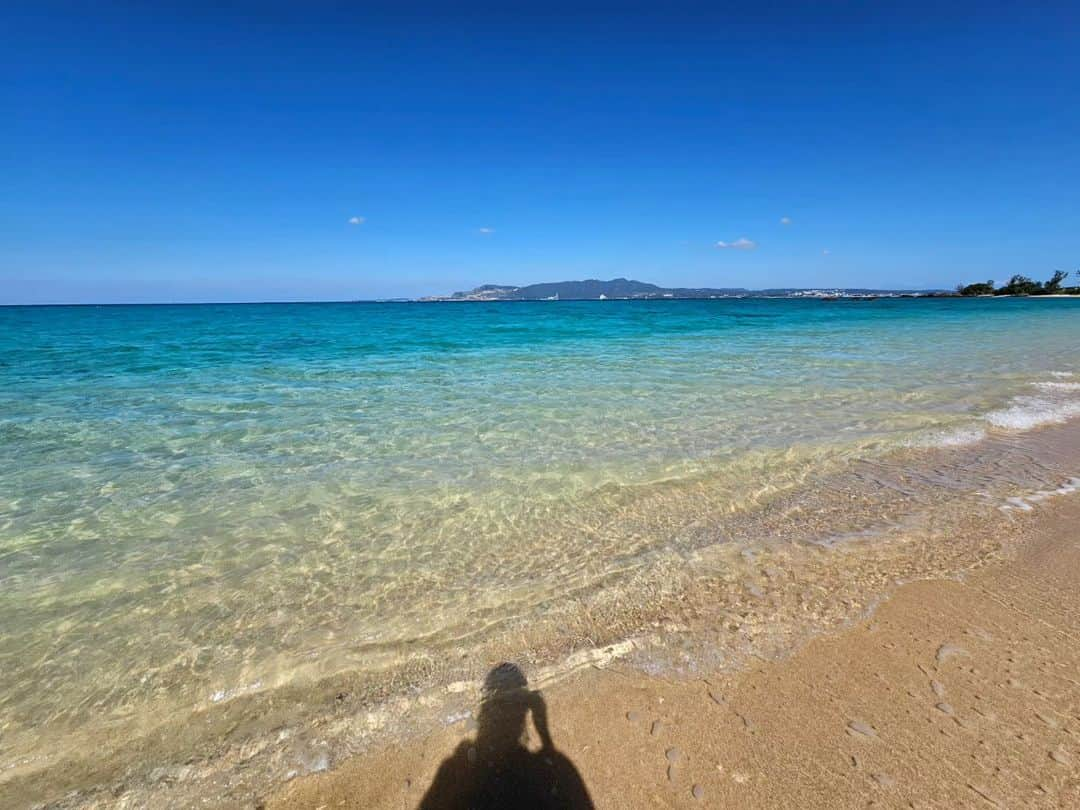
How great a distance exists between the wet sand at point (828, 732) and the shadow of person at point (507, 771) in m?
0.02

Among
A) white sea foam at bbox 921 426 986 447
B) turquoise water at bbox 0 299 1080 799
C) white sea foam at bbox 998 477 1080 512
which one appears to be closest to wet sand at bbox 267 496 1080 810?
turquoise water at bbox 0 299 1080 799

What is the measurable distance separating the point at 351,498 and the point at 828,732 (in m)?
4.25

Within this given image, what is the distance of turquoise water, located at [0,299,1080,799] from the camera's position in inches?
114

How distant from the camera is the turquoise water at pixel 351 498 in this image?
2904mm

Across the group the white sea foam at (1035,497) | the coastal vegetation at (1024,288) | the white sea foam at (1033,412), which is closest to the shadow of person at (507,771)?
the white sea foam at (1035,497)

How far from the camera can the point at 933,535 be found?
3.94 m

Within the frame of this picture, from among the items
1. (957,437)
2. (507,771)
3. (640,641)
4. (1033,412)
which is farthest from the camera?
(1033,412)

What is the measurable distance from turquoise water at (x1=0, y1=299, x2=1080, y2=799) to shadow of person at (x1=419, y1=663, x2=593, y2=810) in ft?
2.09

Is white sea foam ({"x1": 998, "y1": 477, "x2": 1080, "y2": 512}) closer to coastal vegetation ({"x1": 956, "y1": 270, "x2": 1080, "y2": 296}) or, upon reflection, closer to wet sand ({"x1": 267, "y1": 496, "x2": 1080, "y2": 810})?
wet sand ({"x1": 267, "y1": 496, "x2": 1080, "y2": 810})

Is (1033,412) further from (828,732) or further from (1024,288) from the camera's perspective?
(1024,288)

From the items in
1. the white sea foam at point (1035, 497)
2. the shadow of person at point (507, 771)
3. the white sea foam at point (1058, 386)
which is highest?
the white sea foam at point (1035, 497)

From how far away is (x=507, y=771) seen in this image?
6.88 ft

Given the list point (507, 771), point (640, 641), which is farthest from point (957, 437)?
point (507, 771)

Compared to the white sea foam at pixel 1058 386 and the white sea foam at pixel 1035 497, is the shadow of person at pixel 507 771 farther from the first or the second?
the white sea foam at pixel 1058 386
